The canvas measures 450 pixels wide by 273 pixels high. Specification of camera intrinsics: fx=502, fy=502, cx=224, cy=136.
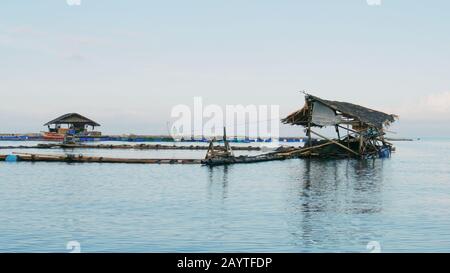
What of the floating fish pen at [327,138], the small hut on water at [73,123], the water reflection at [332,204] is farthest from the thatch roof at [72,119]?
the water reflection at [332,204]

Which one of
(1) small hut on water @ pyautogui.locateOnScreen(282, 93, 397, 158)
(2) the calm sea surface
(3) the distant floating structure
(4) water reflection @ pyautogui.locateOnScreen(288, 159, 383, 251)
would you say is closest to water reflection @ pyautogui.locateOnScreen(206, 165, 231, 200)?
(2) the calm sea surface

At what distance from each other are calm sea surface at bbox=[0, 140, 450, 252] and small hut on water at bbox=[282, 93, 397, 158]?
42.6ft

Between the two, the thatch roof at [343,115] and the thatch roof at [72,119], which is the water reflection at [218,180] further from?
the thatch roof at [72,119]

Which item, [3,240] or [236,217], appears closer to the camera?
[3,240]

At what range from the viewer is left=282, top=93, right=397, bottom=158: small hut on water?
5072 cm

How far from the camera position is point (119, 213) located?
2088 centimetres

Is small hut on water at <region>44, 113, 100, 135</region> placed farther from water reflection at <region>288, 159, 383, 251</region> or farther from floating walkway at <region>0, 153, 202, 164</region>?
water reflection at <region>288, 159, 383, 251</region>

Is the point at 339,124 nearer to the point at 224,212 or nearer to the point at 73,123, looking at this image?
the point at 224,212

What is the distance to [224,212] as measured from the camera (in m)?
21.2
